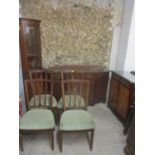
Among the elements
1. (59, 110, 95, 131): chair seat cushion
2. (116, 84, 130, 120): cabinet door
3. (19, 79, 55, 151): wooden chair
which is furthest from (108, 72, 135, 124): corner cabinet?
(19, 79, 55, 151): wooden chair

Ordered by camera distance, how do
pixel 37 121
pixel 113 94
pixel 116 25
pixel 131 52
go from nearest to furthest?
pixel 37 121 < pixel 131 52 < pixel 113 94 < pixel 116 25

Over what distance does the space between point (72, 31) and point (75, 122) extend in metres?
1.85

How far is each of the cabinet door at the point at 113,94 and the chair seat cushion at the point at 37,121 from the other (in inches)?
55.1

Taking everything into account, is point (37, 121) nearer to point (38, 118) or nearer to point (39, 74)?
point (38, 118)

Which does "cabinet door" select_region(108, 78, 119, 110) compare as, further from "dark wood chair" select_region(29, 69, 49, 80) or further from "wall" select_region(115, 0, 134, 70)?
"dark wood chair" select_region(29, 69, 49, 80)

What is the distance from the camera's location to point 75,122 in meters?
1.87

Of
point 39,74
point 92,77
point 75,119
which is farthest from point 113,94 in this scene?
point 39,74

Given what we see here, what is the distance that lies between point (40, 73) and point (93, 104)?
4.45ft

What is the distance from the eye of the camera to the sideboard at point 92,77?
2816 millimetres

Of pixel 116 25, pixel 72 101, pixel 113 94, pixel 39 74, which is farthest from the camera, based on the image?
pixel 116 25

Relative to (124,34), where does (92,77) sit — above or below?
below

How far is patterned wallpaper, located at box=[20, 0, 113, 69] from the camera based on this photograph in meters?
2.82
